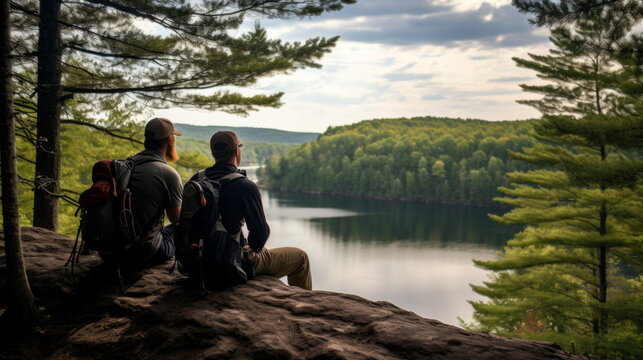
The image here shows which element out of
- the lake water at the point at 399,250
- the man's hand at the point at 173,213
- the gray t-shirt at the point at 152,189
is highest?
the gray t-shirt at the point at 152,189

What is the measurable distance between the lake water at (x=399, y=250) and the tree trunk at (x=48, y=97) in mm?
18603

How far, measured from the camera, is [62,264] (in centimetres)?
364

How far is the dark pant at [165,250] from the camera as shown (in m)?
3.60

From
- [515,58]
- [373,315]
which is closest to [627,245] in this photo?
[515,58]

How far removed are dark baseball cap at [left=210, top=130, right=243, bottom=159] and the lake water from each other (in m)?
20.0

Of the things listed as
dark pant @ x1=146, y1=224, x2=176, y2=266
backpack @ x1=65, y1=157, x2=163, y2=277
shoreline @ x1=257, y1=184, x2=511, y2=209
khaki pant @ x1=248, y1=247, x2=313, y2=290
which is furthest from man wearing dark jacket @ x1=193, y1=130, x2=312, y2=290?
shoreline @ x1=257, y1=184, x2=511, y2=209

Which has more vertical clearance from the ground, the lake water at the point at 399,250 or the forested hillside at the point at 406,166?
the forested hillside at the point at 406,166

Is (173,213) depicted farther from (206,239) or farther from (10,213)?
(10,213)

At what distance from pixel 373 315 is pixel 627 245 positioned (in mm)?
12099

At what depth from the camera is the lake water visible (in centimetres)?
2497

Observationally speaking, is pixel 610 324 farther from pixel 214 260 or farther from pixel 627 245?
pixel 214 260

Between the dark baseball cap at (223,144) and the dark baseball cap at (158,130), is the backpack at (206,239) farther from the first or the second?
the dark baseball cap at (158,130)

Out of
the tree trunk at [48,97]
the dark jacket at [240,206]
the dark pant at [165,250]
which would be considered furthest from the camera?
the tree trunk at [48,97]

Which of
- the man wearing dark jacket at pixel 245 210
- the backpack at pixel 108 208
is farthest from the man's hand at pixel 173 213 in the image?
the man wearing dark jacket at pixel 245 210
